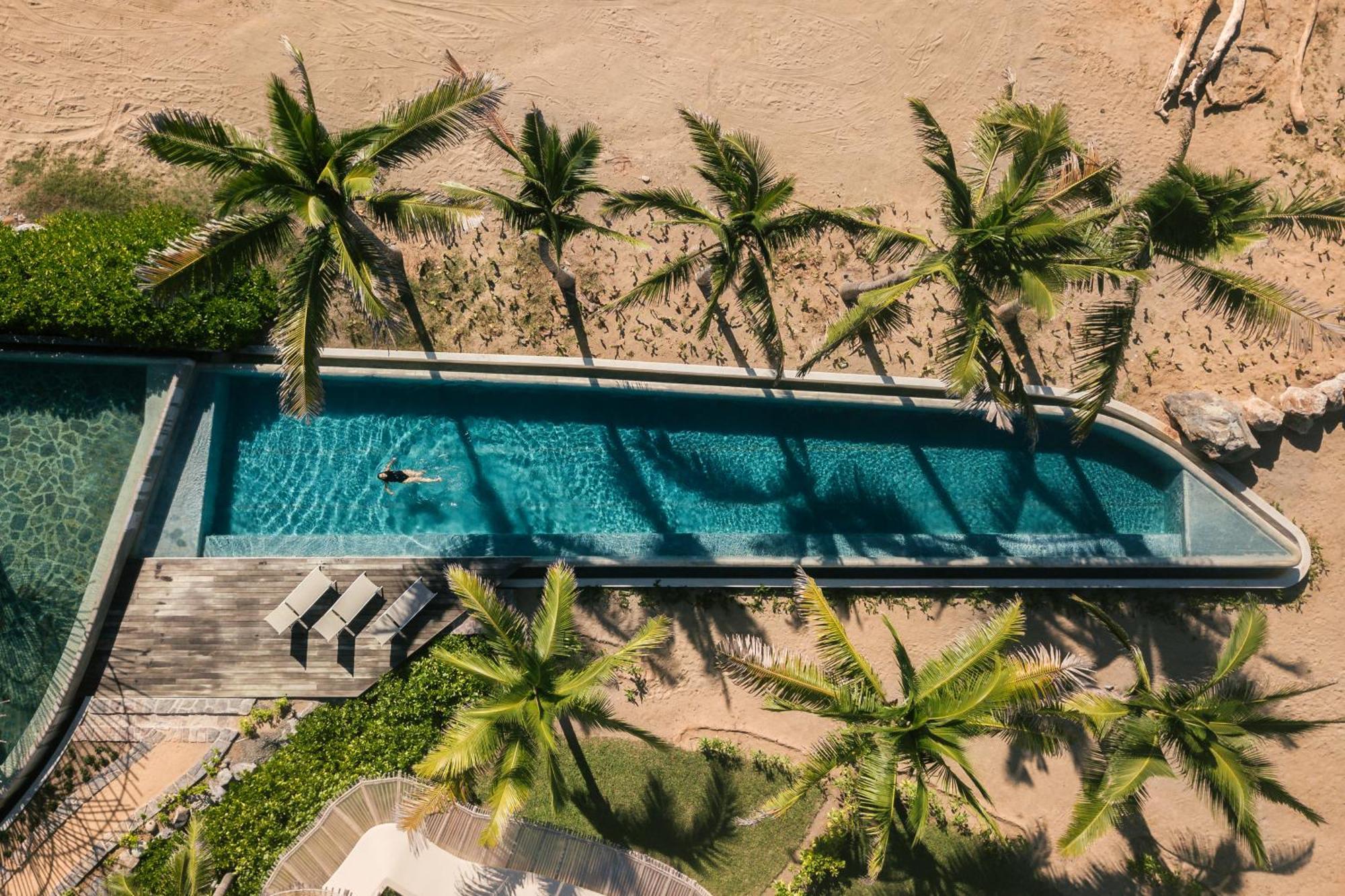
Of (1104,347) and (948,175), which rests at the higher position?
(948,175)

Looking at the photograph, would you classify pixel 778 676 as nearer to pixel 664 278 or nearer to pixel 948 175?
pixel 664 278

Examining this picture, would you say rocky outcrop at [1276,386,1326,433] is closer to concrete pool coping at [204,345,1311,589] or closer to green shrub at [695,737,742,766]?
concrete pool coping at [204,345,1311,589]

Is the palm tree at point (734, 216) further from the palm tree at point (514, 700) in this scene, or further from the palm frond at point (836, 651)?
the palm tree at point (514, 700)

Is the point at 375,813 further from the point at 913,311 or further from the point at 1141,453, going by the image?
the point at 1141,453

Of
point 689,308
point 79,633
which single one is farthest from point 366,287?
point 79,633

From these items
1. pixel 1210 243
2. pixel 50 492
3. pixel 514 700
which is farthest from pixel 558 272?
pixel 1210 243
